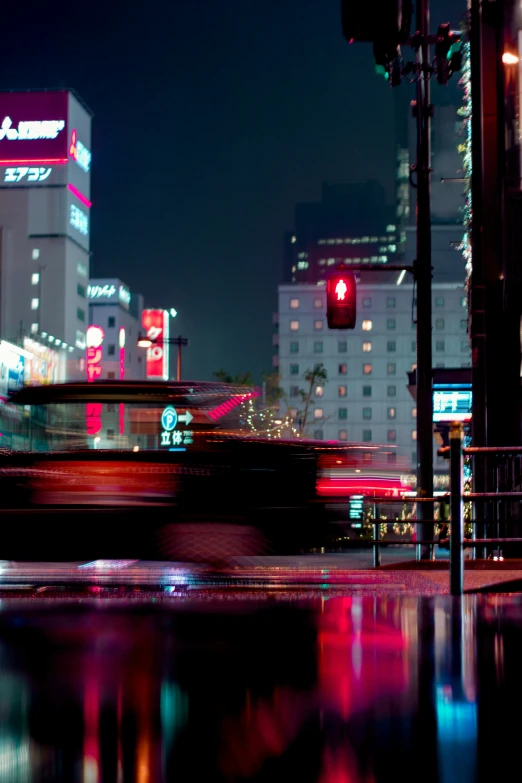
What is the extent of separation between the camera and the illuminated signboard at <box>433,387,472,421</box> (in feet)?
76.0

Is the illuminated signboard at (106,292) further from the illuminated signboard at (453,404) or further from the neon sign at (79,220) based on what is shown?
the illuminated signboard at (453,404)

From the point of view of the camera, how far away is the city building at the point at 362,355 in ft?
384

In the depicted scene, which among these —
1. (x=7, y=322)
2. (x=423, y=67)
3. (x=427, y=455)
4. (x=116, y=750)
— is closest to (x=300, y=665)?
(x=116, y=750)

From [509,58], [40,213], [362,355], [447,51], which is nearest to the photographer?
[447,51]

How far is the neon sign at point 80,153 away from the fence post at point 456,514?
96.5 metres

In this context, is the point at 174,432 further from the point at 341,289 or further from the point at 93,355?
the point at 93,355

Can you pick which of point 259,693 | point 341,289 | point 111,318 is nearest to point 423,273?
point 341,289

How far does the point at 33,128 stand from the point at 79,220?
10166 mm

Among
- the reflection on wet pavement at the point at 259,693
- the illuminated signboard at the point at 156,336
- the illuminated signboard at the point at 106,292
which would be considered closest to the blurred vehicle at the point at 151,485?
the reflection on wet pavement at the point at 259,693

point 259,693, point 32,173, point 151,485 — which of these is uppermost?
point 32,173

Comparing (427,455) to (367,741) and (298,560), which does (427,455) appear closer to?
(298,560)

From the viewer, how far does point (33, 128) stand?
97.4 m

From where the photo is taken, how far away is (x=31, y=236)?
99.1m

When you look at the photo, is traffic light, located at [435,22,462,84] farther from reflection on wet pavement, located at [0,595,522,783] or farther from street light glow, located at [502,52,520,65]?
reflection on wet pavement, located at [0,595,522,783]
